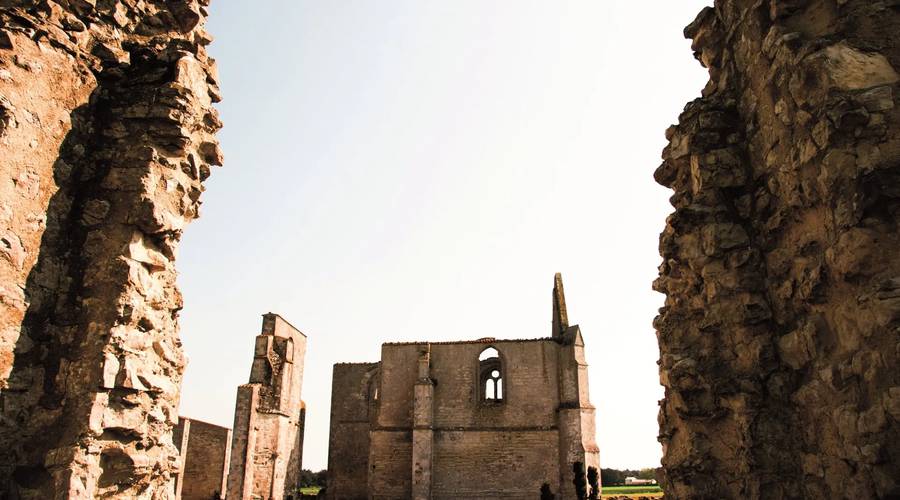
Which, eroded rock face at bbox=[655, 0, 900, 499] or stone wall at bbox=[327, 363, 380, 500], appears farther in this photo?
stone wall at bbox=[327, 363, 380, 500]

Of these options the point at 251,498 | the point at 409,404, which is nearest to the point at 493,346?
the point at 409,404

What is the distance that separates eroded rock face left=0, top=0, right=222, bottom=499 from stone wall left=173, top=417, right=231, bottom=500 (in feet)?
70.6

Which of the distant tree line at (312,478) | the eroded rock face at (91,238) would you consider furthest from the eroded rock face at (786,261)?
the distant tree line at (312,478)

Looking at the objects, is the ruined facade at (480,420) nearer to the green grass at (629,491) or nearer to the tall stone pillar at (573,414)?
the tall stone pillar at (573,414)

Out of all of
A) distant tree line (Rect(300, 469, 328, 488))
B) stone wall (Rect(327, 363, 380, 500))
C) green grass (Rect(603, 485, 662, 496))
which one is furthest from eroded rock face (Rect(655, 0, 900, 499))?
distant tree line (Rect(300, 469, 328, 488))

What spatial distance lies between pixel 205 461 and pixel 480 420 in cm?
1080

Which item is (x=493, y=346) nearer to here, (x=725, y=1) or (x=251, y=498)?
(x=251, y=498)

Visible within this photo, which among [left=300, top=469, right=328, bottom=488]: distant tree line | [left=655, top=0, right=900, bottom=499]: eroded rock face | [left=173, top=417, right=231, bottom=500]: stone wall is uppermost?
[left=655, top=0, right=900, bottom=499]: eroded rock face

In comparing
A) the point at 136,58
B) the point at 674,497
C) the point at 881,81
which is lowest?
the point at 674,497

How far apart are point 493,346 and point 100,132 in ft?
68.4

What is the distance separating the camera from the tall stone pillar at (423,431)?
71.6 feet

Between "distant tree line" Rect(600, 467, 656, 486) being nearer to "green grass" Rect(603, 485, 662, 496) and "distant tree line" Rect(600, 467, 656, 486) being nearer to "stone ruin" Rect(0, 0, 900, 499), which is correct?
"green grass" Rect(603, 485, 662, 496)

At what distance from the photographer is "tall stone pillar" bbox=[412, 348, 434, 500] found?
71.6ft

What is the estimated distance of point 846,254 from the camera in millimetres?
3129
